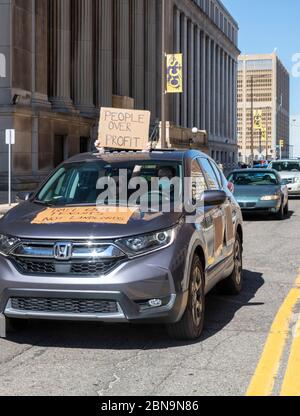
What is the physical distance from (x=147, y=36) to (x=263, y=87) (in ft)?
178

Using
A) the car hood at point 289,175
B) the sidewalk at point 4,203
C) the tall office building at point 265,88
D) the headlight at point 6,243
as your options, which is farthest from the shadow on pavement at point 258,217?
the tall office building at point 265,88

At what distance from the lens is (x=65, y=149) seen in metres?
32.5

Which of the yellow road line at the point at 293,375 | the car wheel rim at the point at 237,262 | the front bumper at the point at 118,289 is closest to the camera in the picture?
the yellow road line at the point at 293,375

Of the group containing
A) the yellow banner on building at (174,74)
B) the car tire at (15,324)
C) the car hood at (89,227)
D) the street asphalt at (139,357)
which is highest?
the yellow banner on building at (174,74)

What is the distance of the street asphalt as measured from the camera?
4.25 meters

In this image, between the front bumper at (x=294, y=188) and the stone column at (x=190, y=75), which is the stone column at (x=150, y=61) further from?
the front bumper at (x=294, y=188)

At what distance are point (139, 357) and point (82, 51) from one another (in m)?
32.3

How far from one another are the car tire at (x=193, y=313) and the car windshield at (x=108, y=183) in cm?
74

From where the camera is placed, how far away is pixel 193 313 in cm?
528

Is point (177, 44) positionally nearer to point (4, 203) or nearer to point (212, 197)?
point (4, 203)

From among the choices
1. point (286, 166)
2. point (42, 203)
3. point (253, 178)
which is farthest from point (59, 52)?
point (42, 203)

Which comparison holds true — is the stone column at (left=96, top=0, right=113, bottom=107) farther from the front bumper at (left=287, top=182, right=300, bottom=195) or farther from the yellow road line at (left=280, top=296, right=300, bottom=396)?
the yellow road line at (left=280, top=296, right=300, bottom=396)

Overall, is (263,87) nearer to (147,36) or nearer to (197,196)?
(147,36)

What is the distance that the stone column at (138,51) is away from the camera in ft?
151
